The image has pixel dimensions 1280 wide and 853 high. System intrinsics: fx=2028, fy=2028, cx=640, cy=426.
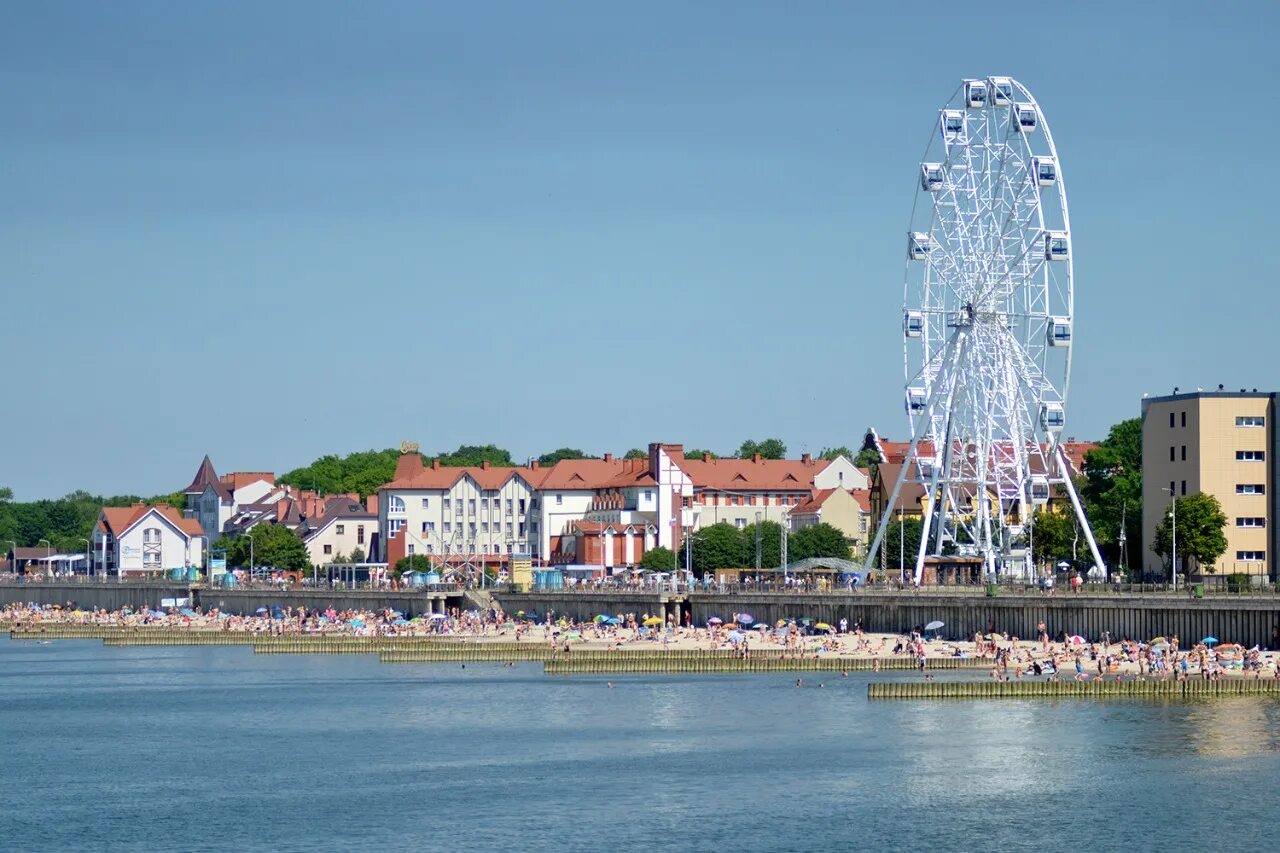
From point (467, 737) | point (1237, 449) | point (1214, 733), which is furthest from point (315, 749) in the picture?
point (1237, 449)

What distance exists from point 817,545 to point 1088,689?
79.9 metres

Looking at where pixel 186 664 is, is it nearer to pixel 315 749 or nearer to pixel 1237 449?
pixel 315 749

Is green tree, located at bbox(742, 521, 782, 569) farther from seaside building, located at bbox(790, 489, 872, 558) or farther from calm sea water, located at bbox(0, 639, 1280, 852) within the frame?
calm sea water, located at bbox(0, 639, 1280, 852)

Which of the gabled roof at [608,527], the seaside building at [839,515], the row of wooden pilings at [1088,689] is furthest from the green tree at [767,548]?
the row of wooden pilings at [1088,689]

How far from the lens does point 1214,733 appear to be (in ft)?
229

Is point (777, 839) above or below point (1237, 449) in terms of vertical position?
below

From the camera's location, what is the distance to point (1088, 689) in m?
81.7

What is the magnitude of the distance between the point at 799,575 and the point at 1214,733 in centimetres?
7313

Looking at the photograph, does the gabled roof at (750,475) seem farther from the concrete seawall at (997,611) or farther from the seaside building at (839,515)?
the concrete seawall at (997,611)

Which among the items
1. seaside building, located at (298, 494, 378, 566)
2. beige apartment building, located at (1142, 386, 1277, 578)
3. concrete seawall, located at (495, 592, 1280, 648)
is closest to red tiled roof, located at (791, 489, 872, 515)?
seaside building, located at (298, 494, 378, 566)

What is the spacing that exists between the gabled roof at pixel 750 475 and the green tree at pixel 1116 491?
117ft

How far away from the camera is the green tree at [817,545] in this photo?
6353 inches

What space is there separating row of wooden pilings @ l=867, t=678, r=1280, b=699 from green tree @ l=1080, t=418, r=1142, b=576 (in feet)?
127

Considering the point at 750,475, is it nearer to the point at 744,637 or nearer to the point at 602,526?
the point at 602,526
